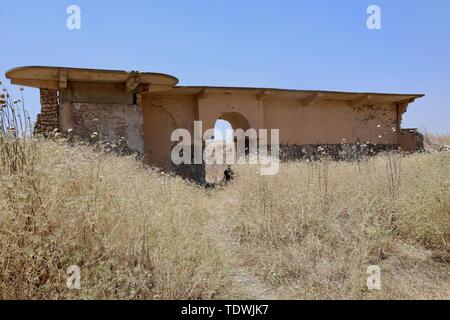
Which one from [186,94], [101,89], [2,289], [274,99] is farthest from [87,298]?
[274,99]

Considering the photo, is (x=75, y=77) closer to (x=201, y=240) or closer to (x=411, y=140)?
(x=201, y=240)

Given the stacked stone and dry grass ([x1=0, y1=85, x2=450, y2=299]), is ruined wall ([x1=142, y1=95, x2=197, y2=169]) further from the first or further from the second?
dry grass ([x1=0, y1=85, x2=450, y2=299])

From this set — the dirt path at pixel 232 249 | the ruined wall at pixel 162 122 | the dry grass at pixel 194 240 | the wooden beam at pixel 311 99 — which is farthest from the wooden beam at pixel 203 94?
the dry grass at pixel 194 240

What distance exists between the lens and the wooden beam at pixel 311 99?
39.6 feet

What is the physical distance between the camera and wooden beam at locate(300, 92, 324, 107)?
12.1m

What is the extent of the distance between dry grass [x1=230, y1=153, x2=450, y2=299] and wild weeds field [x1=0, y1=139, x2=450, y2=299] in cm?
1

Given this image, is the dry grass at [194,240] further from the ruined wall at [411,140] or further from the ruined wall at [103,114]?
the ruined wall at [411,140]

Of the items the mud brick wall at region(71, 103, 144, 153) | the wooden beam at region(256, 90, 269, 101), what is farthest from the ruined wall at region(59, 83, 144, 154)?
the wooden beam at region(256, 90, 269, 101)

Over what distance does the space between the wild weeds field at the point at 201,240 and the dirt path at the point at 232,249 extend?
22 millimetres

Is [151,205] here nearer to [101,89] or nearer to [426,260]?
[426,260]

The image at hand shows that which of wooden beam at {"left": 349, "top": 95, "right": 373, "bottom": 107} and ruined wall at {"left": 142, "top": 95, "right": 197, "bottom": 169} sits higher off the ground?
wooden beam at {"left": 349, "top": 95, "right": 373, "bottom": 107}

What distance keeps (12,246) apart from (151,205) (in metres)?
1.46

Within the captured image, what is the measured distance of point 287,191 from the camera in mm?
4805

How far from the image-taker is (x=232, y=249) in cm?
403
